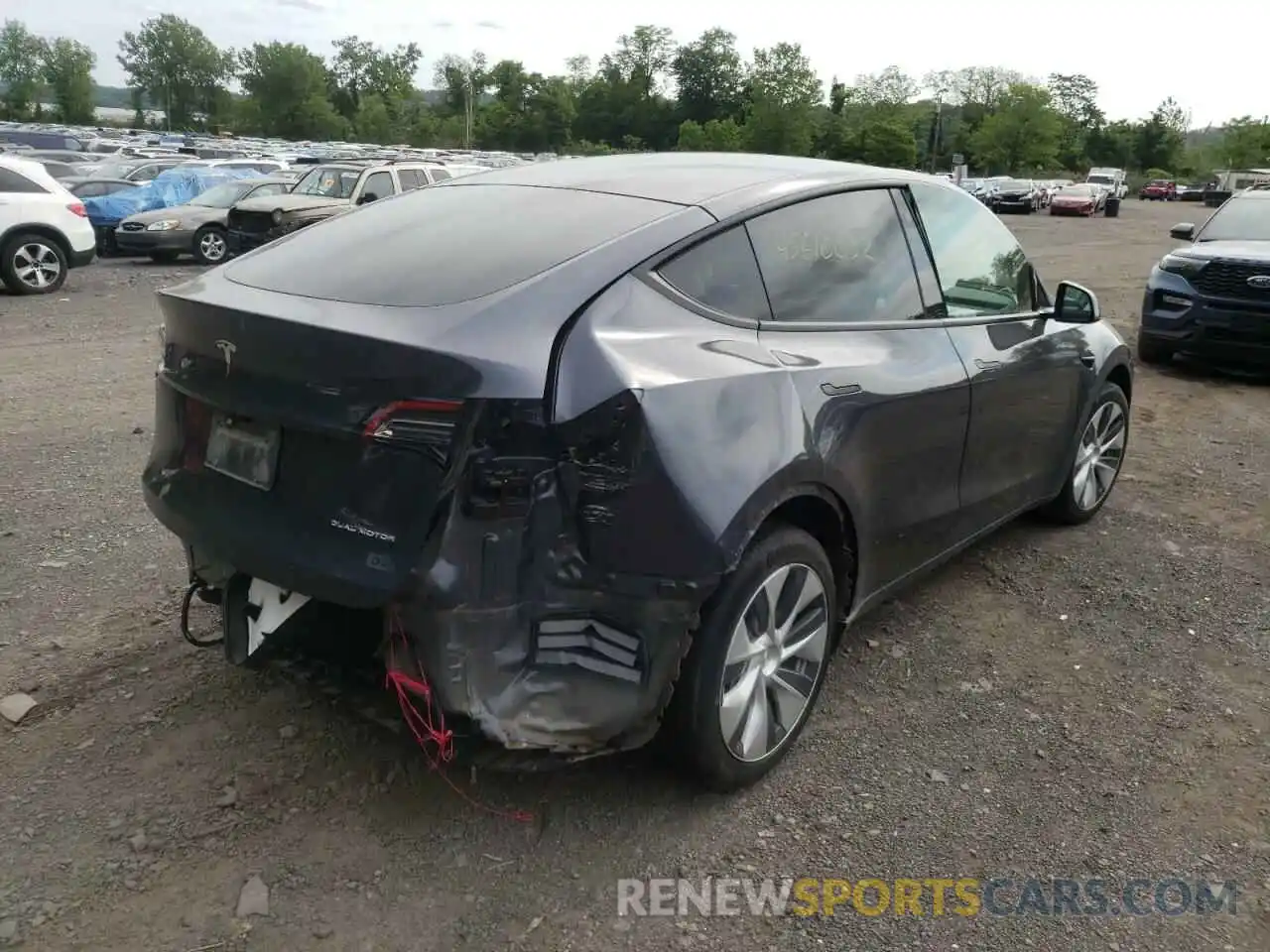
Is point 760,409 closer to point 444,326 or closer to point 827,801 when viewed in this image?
point 444,326

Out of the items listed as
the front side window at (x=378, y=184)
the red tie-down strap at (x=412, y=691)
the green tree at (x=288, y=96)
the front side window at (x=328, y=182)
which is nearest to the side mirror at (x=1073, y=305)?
the red tie-down strap at (x=412, y=691)

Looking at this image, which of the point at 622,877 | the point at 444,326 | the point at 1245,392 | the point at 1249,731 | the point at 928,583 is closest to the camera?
the point at 444,326

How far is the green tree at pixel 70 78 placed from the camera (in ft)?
337

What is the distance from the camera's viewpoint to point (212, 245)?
1684 centimetres

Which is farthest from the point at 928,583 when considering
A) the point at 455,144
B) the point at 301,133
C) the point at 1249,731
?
the point at 301,133

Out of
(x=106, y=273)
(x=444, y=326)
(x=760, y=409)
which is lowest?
(x=106, y=273)

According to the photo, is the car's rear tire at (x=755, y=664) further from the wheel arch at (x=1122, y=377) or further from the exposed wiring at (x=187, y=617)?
the wheel arch at (x=1122, y=377)

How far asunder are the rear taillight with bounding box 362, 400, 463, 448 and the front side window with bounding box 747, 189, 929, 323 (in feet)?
3.66

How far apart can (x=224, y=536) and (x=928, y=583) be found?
292 cm

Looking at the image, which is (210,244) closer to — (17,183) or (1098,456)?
(17,183)

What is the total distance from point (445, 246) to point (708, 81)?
11732 centimetres

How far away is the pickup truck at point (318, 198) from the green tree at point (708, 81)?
328 feet

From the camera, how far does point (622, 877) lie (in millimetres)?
2578

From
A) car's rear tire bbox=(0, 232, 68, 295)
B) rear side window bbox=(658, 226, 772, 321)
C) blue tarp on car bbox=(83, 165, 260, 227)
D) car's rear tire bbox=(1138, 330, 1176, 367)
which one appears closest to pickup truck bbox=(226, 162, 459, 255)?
car's rear tire bbox=(0, 232, 68, 295)
